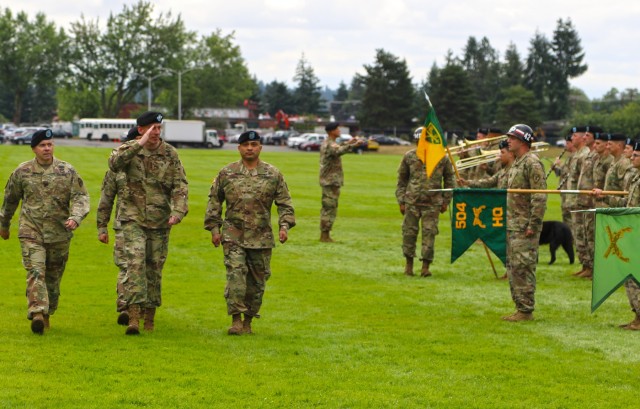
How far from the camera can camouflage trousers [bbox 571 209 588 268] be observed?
18.7 meters

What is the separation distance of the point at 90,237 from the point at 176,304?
368 inches

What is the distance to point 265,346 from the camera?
11.6 m

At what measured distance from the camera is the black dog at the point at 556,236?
20.2 m

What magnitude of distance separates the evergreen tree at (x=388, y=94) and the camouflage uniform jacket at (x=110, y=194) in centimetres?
11351

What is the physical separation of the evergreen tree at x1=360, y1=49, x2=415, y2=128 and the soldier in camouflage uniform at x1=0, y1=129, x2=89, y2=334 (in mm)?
113591

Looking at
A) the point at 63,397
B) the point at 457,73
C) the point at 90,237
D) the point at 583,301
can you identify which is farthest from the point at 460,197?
the point at 457,73

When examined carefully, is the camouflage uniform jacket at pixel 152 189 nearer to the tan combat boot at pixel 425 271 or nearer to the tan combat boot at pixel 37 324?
the tan combat boot at pixel 37 324

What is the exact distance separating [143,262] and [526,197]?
4.57 metres

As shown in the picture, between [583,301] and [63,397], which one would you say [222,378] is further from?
[583,301]

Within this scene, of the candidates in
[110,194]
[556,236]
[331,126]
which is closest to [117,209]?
[110,194]

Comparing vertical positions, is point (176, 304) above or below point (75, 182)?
below

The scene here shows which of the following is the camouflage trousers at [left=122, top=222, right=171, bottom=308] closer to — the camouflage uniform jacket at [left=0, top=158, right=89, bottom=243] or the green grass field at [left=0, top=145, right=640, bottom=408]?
the green grass field at [left=0, top=145, right=640, bottom=408]

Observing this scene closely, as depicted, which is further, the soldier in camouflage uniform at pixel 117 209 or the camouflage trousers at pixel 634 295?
the camouflage trousers at pixel 634 295

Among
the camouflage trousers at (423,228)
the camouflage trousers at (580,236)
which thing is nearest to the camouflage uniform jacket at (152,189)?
the camouflage trousers at (423,228)
